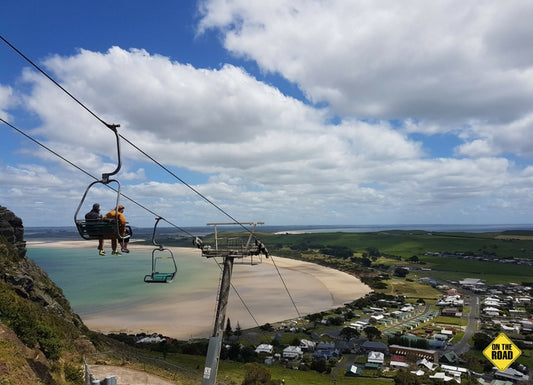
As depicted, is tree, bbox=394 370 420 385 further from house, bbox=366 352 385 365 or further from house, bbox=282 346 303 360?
house, bbox=282 346 303 360

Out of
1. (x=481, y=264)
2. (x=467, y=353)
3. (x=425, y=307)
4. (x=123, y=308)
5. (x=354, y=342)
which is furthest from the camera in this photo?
(x=481, y=264)

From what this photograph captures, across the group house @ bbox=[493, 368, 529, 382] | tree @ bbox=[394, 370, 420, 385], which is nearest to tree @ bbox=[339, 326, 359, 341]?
tree @ bbox=[394, 370, 420, 385]

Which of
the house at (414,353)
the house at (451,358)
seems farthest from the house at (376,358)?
the house at (451,358)

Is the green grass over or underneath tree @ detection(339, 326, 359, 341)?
underneath

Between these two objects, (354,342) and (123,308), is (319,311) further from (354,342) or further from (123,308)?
(123,308)

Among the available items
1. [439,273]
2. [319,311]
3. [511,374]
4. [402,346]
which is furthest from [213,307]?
[439,273]

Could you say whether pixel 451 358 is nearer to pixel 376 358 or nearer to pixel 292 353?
pixel 376 358
